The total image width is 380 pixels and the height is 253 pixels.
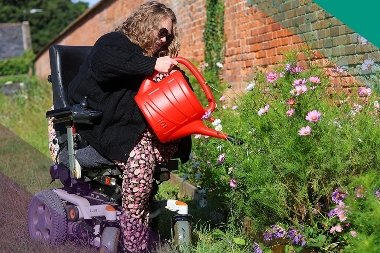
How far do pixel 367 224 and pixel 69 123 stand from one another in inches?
77.0

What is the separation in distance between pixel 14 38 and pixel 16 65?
28.2ft

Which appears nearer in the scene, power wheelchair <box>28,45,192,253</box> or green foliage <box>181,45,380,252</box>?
green foliage <box>181,45,380,252</box>

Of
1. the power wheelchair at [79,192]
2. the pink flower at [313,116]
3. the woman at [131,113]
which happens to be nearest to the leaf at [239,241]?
the power wheelchair at [79,192]

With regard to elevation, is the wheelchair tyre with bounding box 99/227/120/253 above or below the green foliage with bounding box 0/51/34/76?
below

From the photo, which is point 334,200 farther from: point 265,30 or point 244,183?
point 265,30

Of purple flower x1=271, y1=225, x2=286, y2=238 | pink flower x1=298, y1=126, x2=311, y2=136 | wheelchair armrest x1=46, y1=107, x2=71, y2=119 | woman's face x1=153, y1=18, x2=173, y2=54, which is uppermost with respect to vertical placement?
woman's face x1=153, y1=18, x2=173, y2=54

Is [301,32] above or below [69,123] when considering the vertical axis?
above

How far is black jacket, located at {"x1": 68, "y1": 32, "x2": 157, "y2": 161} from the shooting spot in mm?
3752

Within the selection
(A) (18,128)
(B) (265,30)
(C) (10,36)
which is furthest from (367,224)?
(C) (10,36)

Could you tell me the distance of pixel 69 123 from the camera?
423 centimetres

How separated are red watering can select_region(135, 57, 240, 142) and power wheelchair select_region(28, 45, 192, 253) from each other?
0.35 m

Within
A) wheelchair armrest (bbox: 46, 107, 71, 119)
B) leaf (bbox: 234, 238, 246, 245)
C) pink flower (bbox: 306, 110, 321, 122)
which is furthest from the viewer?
leaf (bbox: 234, 238, 246, 245)

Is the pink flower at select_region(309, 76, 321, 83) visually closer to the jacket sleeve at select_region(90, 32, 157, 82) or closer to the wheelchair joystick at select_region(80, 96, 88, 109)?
→ the jacket sleeve at select_region(90, 32, 157, 82)

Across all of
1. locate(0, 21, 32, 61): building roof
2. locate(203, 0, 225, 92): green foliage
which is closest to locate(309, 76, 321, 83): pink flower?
locate(203, 0, 225, 92): green foliage
